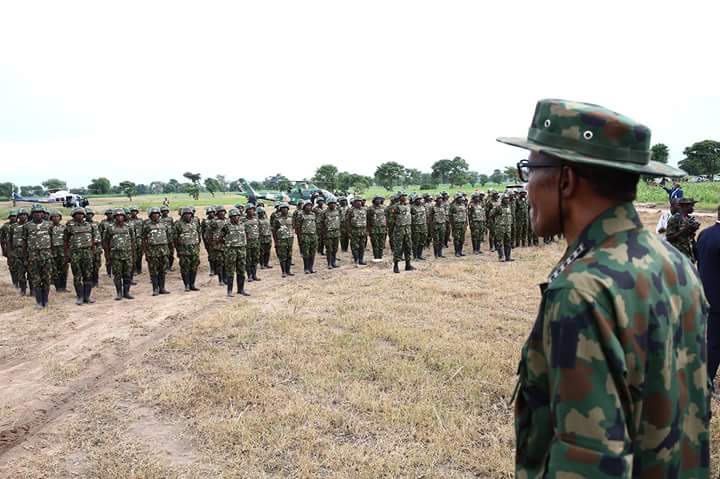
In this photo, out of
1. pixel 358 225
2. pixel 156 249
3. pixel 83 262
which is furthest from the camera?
pixel 358 225

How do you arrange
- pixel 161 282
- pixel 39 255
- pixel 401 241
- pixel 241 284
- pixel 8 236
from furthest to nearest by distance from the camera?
pixel 401 241 → pixel 8 236 → pixel 161 282 → pixel 241 284 → pixel 39 255

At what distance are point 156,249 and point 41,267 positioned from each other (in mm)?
1915

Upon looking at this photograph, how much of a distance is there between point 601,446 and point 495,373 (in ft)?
12.7

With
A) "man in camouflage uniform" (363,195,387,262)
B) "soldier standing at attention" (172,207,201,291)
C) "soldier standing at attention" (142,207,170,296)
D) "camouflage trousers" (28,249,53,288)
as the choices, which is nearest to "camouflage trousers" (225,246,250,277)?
"soldier standing at attention" (172,207,201,291)

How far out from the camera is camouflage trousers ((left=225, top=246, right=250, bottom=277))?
905cm

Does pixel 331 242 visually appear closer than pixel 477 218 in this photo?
Yes

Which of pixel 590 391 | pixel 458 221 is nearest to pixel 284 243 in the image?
pixel 458 221

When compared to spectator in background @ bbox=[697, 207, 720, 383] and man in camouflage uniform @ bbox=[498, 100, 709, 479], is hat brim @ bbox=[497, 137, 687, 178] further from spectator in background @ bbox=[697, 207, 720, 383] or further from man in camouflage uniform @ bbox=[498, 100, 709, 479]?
spectator in background @ bbox=[697, 207, 720, 383]

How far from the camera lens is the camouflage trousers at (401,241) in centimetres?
1110

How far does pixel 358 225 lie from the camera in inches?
473

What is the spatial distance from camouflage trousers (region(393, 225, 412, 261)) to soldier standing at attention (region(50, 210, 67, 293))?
22.4ft

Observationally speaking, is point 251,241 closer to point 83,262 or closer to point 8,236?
point 83,262

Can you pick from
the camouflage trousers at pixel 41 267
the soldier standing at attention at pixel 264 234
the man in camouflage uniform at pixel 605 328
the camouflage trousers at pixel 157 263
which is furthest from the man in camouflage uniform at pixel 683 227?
the camouflage trousers at pixel 41 267

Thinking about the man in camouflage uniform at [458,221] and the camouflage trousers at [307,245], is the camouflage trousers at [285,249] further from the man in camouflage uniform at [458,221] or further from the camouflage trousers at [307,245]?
the man in camouflage uniform at [458,221]
